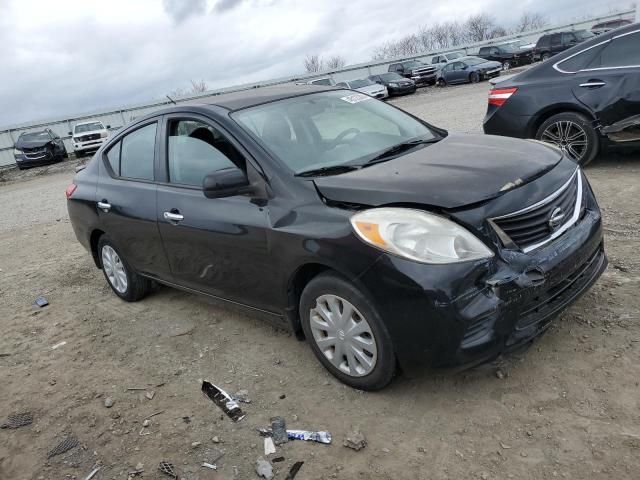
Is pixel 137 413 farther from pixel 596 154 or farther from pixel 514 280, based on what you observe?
pixel 596 154

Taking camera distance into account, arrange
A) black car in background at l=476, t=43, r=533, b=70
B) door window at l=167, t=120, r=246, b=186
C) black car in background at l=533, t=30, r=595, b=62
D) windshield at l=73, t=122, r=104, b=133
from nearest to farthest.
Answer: door window at l=167, t=120, r=246, b=186 < windshield at l=73, t=122, r=104, b=133 < black car in background at l=533, t=30, r=595, b=62 < black car in background at l=476, t=43, r=533, b=70

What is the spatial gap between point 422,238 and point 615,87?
4934 mm

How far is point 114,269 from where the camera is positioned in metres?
5.34

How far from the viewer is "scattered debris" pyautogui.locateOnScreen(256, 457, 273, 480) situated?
2.73 meters

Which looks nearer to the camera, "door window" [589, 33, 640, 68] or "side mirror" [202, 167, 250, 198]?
"side mirror" [202, 167, 250, 198]

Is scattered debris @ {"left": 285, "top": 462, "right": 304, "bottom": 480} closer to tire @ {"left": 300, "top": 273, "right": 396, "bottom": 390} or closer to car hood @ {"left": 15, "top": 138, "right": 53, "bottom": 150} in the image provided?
tire @ {"left": 300, "top": 273, "right": 396, "bottom": 390}

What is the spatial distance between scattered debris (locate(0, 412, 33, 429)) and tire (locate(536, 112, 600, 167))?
6.06 m

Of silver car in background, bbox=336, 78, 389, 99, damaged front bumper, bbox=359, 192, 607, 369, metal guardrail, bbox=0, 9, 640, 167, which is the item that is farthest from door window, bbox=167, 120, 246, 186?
silver car in background, bbox=336, 78, 389, 99

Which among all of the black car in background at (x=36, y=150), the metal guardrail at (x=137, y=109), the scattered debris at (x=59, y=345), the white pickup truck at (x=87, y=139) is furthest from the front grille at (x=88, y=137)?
the scattered debris at (x=59, y=345)

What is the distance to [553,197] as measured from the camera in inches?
119

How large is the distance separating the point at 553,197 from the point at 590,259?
0.51m

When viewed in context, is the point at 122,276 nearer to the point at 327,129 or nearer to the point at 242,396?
the point at 242,396

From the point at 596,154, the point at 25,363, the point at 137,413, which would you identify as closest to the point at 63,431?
the point at 137,413

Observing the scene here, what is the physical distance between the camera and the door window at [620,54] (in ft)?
21.2
